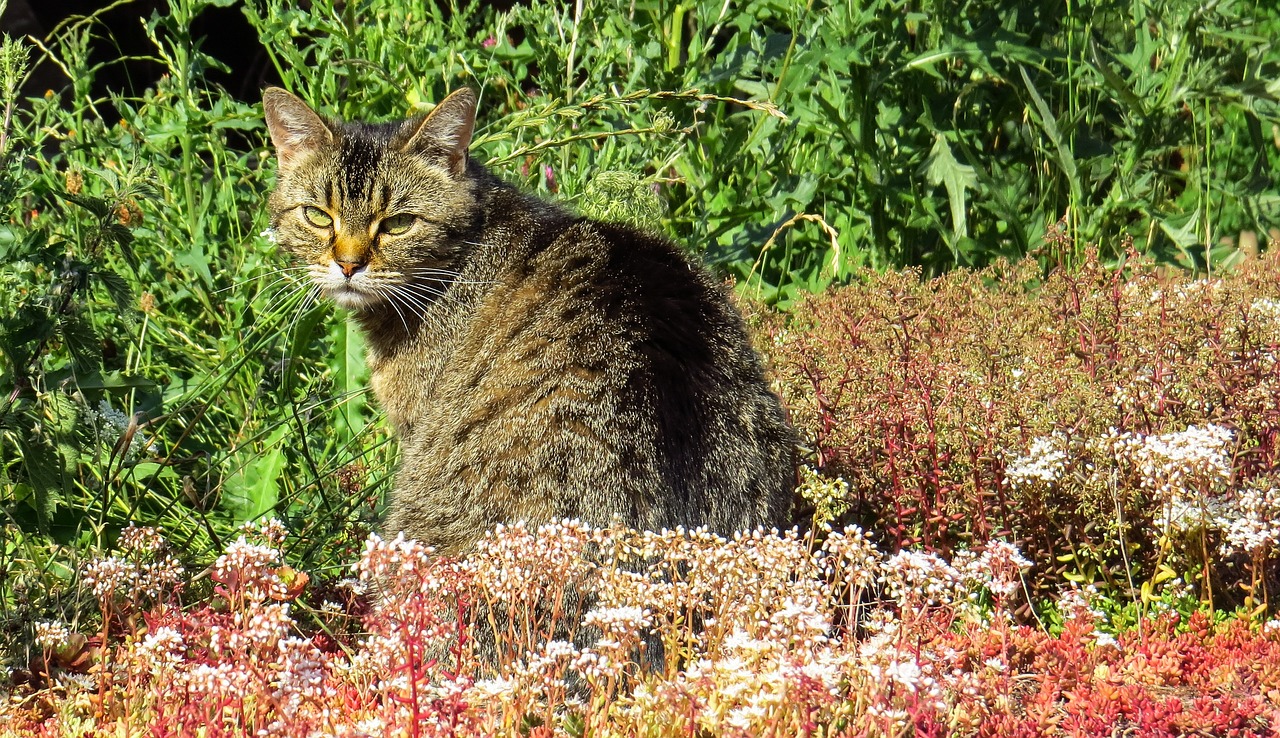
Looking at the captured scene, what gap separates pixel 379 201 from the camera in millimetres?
3408

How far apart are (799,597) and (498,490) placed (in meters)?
0.82

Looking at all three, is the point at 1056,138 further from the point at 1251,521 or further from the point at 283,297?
the point at 283,297

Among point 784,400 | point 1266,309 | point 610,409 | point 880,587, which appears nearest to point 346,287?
point 610,409

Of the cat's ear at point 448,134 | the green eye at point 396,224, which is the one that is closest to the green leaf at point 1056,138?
the cat's ear at point 448,134

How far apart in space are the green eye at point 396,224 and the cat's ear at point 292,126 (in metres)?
0.28

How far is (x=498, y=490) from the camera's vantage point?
2645 mm

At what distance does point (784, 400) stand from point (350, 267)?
1241 millimetres

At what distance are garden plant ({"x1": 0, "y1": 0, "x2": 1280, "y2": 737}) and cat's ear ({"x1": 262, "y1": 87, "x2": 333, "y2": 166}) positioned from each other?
37 centimetres

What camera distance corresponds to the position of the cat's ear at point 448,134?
11.2 feet

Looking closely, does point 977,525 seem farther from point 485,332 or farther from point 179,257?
point 179,257

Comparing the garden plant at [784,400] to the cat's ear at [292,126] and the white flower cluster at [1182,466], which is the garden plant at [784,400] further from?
the cat's ear at [292,126]

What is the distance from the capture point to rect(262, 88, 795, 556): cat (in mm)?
2621

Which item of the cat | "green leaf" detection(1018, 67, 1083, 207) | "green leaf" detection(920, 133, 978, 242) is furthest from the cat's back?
"green leaf" detection(1018, 67, 1083, 207)

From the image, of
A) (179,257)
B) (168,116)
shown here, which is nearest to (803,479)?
(179,257)
